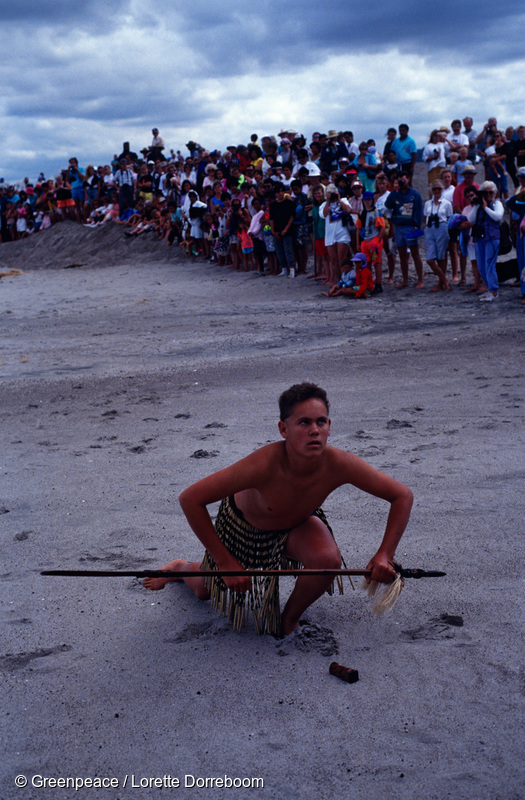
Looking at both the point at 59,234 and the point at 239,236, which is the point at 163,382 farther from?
the point at 59,234

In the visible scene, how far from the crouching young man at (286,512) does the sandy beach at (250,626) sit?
171 mm

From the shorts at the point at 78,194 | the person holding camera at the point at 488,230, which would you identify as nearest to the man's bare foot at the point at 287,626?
the person holding camera at the point at 488,230

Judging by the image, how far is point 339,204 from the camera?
10.6 m

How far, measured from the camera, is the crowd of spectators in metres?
9.76

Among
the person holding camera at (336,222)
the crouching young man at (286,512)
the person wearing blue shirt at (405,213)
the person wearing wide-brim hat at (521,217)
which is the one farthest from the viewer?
the person holding camera at (336,222)

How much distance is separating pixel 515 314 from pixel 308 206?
4350 millimetres

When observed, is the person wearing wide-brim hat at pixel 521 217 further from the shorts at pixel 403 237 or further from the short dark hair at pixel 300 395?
the short dark hair at pixel 300 395

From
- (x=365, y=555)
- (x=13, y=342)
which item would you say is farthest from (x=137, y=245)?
(x=365, y=555)

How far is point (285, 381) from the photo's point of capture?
686cm

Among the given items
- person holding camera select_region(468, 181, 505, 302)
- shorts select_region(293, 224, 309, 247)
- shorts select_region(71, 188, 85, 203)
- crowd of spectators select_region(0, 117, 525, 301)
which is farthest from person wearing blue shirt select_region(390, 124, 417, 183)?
shorts select_region(71, 188, 85, 203)

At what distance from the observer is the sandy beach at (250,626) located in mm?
2283

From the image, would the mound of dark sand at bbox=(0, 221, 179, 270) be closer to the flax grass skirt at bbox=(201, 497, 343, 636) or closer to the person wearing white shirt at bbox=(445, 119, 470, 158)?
the person wearing white shirt at bbox=(445, 119, 470, 158)

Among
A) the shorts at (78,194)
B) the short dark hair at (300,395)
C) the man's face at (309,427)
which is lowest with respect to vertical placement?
the man's face at (309,427)

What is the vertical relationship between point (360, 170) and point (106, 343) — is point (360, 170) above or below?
above
